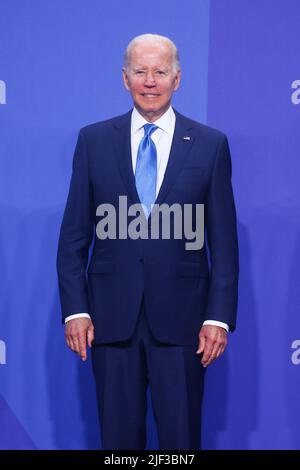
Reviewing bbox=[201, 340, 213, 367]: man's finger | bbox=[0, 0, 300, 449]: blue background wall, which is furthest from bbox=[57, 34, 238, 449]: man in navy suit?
bbox=[0, 0, 300, 449]: blue background wall

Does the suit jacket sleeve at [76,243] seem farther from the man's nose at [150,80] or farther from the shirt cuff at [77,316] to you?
the man's nose at [150,80]

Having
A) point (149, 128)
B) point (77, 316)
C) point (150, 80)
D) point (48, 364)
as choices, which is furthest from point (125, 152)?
point (48, 364)

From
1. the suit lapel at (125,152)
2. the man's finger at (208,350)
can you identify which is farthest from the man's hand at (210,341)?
the suit lapel at (125,152)

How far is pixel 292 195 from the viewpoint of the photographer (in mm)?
2994

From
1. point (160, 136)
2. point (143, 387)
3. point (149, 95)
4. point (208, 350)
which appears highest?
point (149, 95)

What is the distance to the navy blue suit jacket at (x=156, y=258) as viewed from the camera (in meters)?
2.34

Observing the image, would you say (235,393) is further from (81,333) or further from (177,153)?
(177,153)

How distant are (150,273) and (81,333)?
0.24 metres

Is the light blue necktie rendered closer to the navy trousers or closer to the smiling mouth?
the smiling mouth

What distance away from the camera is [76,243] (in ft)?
7.83

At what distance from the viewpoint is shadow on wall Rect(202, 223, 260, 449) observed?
304cm

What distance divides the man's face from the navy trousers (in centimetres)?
55
